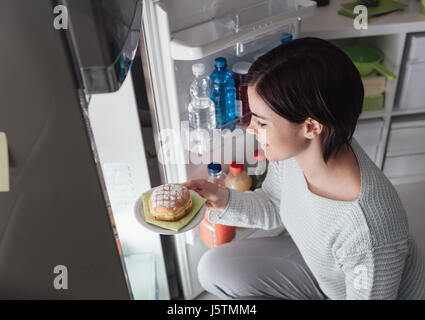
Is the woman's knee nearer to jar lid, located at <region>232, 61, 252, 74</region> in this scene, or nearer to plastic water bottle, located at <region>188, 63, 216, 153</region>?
plastic water bottle, located at <region>188, 63, 216, 153</region>

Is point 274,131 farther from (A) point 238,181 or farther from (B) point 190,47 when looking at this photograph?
(A) point 238,181

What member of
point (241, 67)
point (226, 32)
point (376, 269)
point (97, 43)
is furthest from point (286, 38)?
point (97, 43)

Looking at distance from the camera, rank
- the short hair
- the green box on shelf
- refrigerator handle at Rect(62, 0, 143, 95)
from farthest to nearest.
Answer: the green box on shelf, the short hair, refrigerator handle at Rect(62, 0, 143, 95)

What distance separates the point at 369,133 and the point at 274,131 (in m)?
1.15

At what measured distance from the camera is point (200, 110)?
4.30 feet

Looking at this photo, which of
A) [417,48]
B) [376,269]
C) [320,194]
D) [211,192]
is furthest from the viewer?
[417,48]

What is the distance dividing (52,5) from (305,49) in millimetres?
613

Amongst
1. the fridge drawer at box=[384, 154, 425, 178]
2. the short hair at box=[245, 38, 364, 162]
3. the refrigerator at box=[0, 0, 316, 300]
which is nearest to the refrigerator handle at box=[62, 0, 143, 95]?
the refrigerator at box=[0, 0, 316, 300]

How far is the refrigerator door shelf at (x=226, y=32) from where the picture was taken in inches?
40.6

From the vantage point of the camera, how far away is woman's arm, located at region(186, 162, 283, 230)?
1.31 m

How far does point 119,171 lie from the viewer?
4.48 feet

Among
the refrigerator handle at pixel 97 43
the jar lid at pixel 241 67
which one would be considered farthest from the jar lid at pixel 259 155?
the refrigerator handle at pixel 97 43

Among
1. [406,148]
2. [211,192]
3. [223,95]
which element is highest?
[223,95]
